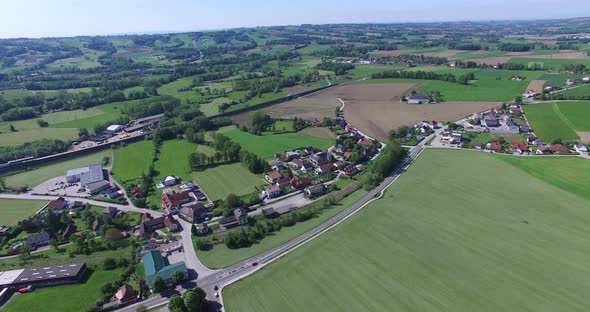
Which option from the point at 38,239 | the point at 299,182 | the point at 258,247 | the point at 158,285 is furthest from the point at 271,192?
the point at 38,239

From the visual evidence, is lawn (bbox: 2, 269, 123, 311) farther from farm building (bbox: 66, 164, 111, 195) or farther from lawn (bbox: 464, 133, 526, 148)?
lawn (bbox: 464, 133, 526, 148)

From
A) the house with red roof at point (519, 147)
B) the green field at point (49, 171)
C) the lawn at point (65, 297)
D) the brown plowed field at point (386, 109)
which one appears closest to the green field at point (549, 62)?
the brown plowed field at point (386, 109)

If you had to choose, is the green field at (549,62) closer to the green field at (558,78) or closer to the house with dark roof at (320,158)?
the green field at (558,78)

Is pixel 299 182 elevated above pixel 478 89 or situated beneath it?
situated beneath

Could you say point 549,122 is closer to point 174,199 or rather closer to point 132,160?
point 174,199

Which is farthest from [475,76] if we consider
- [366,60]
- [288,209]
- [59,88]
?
[59,88]

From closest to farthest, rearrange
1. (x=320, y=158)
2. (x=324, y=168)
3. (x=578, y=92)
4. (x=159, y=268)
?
(x=159, y=268), (x=324, y=168), (x=320, y=158), (x=578, y=92)

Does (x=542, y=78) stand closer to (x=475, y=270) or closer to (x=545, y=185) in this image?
(x=545, y=185)
